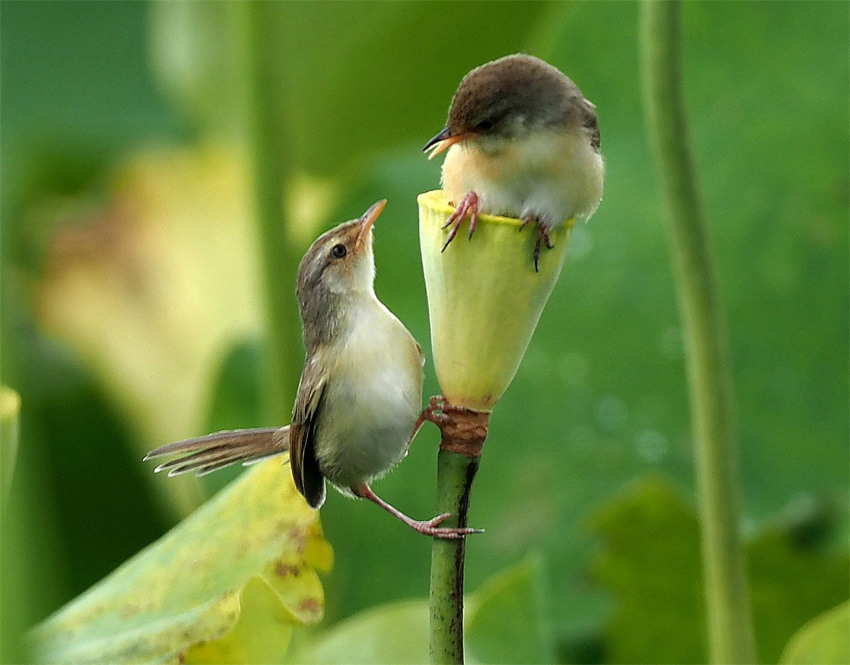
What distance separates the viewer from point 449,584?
0.40 m

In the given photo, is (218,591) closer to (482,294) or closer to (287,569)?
(287,569)

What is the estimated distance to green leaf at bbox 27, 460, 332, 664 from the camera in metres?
0.53

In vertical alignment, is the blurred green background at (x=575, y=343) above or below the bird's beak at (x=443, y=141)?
below

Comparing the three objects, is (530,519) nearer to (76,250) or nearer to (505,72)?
(505,72)

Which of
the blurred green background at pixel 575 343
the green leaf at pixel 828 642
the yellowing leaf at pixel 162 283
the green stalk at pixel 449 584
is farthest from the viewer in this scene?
the yellowing leaf at pixel 162 283

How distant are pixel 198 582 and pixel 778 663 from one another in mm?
599

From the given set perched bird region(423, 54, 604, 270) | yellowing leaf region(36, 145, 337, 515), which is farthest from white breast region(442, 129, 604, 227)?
yellowing leaf region(36, 145, 337, 515)

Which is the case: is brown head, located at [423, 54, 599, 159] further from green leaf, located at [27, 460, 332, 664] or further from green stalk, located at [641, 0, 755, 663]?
green leaf, located at [27, 460, 332, 664]

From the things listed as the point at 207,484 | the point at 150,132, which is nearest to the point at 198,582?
the point at 207,484

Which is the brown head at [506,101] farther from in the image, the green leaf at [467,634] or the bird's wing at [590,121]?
the green leaf at [467,634]

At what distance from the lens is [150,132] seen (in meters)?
1.85

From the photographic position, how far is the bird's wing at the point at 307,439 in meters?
0.48

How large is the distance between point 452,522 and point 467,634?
0.30 metres

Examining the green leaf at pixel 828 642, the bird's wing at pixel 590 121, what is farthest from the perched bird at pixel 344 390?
the green leaf at pixel 828 642
